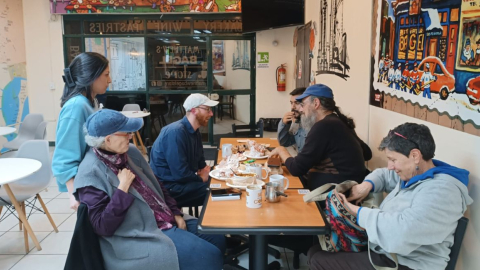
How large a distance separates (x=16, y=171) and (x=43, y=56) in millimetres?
5485

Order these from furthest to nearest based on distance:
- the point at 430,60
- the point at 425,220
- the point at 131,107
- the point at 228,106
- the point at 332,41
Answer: the point at 228,106, the point at 131,107, the point at 332,41, the point at 430,60, the point at 425,220

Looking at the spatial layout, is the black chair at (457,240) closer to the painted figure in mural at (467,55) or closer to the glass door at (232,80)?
the painted figure in mural at (467,55)

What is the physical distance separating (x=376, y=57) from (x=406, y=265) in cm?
179

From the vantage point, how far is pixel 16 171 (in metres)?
2.95

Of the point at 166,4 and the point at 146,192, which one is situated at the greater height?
the point at 166,4

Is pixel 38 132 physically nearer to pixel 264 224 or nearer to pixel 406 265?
pixel 264 224

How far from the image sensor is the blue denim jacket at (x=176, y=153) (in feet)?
9.53

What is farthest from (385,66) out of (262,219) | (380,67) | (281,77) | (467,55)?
(281,77)

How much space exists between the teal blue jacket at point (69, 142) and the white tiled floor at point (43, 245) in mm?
1283

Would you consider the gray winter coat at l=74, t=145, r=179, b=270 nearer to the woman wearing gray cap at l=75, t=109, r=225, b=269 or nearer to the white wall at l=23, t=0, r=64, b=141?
the woman wearing gray cap at l=75, t=109, r=225, b=269

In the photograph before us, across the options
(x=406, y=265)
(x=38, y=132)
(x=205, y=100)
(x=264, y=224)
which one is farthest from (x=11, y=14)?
(x=406, y=265)

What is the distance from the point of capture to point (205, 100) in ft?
10.1

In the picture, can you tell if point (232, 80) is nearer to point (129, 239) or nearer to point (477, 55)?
point (129, 239)

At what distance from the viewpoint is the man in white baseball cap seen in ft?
9.56
